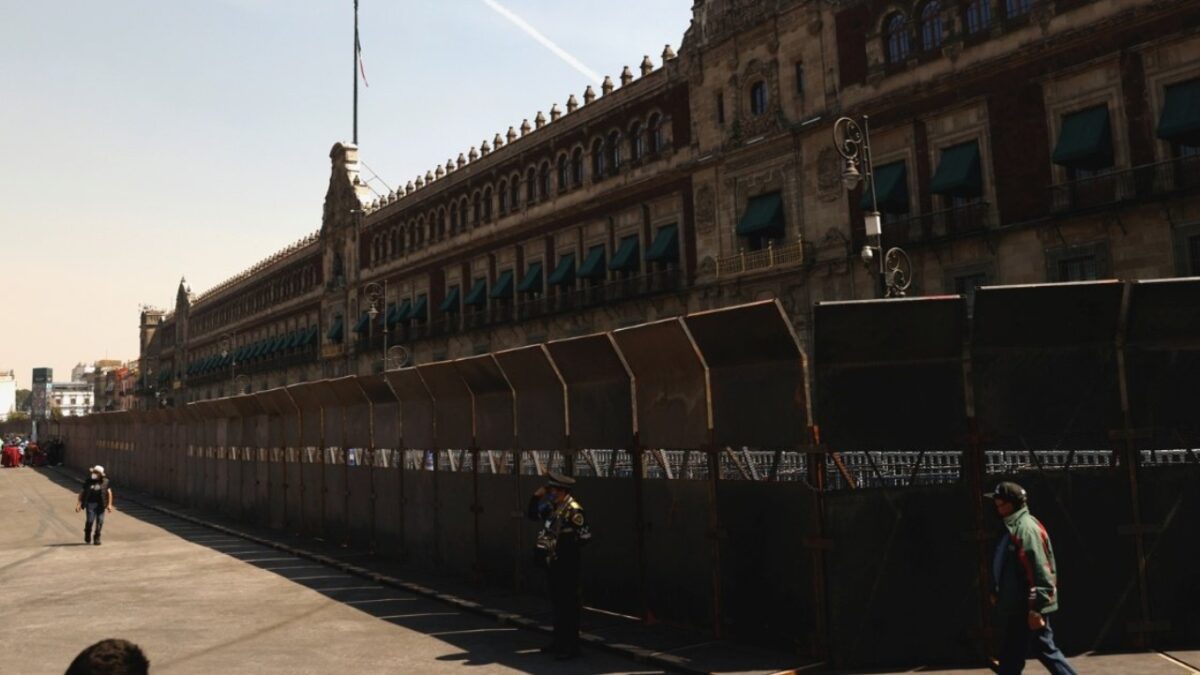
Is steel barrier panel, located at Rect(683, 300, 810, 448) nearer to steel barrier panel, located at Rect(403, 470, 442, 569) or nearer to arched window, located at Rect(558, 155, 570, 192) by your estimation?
steel barrier panel, located at Rect(403, 470, 442, 569)

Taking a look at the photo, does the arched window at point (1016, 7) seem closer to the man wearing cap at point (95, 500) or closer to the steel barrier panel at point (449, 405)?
the steel barrier panel at point (449, 405)

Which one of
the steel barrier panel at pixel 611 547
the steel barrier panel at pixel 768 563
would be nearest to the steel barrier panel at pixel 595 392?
the steel barrier panel at pixel 611 547

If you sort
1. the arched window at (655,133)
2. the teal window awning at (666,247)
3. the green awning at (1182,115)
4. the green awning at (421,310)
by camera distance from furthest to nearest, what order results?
the green awning at (421,310) < the arched window at (655,133) < the teal window awning at (666,247) < the green awning at (1182,115)

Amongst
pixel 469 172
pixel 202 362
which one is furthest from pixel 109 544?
pixel 202 362

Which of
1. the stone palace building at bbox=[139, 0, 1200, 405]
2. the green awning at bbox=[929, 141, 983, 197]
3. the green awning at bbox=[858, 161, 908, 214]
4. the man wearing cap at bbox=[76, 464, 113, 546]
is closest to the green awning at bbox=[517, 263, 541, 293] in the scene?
the stone palace building at bbox=[139, 0, 1200, 405]

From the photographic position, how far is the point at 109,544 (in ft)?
70.2

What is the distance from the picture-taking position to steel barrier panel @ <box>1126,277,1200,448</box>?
8.66m

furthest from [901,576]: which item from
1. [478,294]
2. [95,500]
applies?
[478,294]

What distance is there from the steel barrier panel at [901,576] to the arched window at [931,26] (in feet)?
80.4

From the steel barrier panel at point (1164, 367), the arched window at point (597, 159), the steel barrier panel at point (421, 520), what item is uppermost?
the arched window at point (597, 159)

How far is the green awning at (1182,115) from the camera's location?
75.0 feet

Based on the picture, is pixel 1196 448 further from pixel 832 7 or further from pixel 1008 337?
pixel 832 7

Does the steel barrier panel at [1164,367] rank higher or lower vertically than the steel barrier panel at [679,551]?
higher

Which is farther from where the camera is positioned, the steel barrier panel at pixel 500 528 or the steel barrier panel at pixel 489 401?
the steel barrier panel at pixel 489 401
